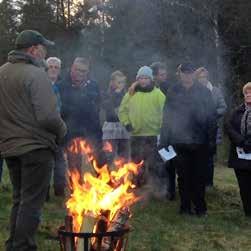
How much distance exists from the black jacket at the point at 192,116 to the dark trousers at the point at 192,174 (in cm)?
13

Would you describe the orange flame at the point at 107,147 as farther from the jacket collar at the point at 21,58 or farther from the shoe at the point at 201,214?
the jacket collar at the point at 21,58

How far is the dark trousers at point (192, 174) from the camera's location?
23.2 ft

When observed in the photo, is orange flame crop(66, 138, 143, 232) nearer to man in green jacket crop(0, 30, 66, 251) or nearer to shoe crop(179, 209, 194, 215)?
man in green jacket crop(0, 30, 66, 251)

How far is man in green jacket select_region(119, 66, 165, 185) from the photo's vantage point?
784cm

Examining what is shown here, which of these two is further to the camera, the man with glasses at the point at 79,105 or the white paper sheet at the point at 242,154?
the man with glasses at the point at 79,105

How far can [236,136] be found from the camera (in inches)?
282

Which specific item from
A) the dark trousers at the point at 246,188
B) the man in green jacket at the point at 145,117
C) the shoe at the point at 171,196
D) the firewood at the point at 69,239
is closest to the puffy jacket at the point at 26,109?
the firewood at the point at 69,239

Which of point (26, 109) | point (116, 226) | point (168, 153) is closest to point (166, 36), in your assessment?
point (168, 153)

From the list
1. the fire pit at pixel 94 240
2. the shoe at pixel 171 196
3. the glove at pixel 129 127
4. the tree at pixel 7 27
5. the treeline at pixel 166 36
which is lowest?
the shoe at pixel 171 196

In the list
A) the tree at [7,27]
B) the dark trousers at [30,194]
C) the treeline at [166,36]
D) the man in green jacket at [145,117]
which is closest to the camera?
the dark trousers at [30,194]

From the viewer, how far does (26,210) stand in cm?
467

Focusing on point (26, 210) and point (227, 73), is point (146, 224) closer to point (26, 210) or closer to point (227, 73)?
point (26, 210)

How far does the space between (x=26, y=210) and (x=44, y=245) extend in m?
0.94

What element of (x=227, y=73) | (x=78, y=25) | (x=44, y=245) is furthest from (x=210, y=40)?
(x=44, y=245)
